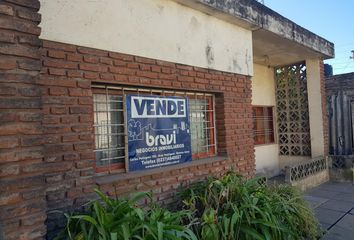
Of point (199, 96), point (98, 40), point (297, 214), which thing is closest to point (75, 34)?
point (98, 40)

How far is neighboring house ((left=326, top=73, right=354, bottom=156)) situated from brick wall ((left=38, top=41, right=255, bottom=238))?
19.2ft

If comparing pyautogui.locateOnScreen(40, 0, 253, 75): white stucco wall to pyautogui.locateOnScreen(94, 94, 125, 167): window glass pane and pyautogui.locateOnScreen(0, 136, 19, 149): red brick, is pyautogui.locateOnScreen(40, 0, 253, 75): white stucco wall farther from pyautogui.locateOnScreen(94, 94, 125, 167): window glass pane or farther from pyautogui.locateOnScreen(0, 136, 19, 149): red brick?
pyautogui.locateOnScreen(0, 136, 19, 149): red brick

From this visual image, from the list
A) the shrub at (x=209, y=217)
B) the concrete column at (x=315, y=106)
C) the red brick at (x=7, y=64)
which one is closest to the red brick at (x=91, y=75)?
the red brick at (x=7, y=64)

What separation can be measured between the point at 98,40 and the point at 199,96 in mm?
2063

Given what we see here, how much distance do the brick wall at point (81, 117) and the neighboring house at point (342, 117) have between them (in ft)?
19.2

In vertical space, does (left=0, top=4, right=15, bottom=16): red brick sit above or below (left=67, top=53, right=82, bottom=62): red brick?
above

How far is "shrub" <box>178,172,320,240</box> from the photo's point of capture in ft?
11.4

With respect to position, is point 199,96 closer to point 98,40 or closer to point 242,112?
point 242,112

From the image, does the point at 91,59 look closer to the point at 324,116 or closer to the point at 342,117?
the point at 324,116

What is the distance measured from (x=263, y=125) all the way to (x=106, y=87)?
6.38 m

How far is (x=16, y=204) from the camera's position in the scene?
2.21 metres

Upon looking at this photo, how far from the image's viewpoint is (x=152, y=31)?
401 cm

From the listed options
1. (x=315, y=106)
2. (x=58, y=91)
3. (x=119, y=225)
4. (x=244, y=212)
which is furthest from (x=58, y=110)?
(x=315, y=106)

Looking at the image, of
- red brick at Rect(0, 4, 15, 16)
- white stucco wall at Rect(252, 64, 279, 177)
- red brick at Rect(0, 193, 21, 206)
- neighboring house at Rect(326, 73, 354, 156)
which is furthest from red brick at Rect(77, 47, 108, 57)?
neighboring house at Rect(326, 73, 354, 156)
